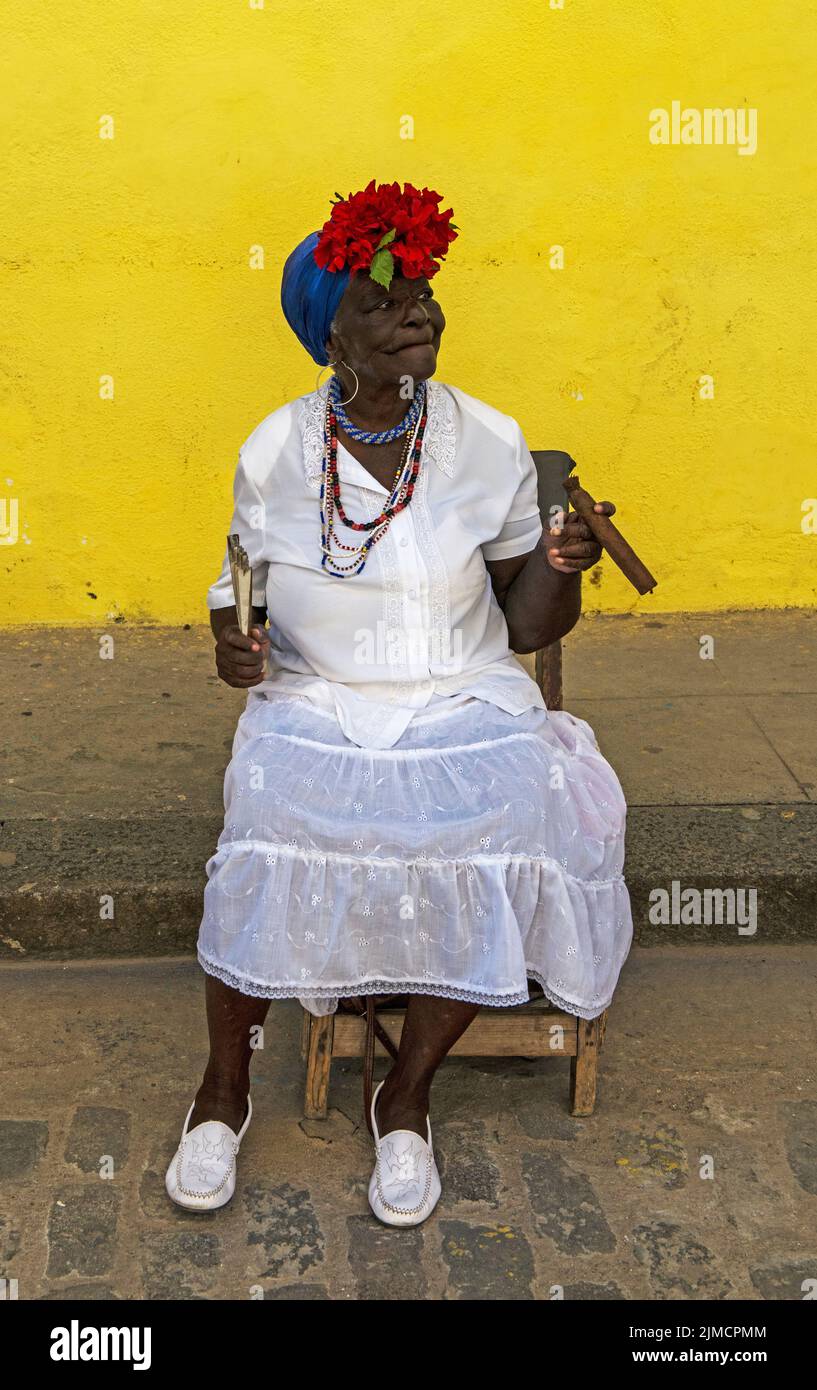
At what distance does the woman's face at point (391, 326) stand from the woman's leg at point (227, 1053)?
125 cm

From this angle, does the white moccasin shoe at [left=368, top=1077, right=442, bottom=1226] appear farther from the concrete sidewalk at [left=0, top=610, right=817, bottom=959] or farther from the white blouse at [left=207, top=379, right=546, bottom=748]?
the concrete sidewalk at [left=0, top=610, right=817, bottom=959]

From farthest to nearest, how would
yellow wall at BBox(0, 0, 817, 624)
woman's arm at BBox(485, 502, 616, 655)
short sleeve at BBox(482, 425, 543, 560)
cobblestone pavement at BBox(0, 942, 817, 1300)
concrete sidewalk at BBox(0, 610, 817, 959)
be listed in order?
yellow wall at BBox(0, 0, 817, 624), concrete sidewalk at BBox(0, 610, 817, 959), short sleeve at BBox(482, 425, 543, 560), woman's arm at BBox(485, 502, 616, 655), cobblestone pavement at BBox(0, 942, 817, 1300)

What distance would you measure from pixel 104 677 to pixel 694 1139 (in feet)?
8.26

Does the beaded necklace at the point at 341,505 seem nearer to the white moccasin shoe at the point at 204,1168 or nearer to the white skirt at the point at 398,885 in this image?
the white skirt at the point at 398,885

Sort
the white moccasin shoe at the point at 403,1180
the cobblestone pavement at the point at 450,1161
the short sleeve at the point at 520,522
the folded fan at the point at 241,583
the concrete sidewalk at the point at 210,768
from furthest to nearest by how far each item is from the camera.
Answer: the concrete sidewalk at the point at 210,768
the short sleeve at the point at 520,522
the folded fan at the point at 241,583
the white moccasin shoe at the point at 403,1180
the cobblestone pavement at the point at 450,1161

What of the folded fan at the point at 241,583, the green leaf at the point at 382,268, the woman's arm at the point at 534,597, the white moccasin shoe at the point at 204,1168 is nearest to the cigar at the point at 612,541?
the woman's arm at the point at 534,597

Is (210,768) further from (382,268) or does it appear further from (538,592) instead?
(382,268)

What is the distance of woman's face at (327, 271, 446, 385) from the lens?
10.3 feet

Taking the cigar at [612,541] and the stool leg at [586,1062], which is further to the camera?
the stool leg at [586,1062]

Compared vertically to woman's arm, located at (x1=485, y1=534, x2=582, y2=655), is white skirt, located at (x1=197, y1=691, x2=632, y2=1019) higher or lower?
→ lower

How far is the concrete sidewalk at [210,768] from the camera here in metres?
3.79

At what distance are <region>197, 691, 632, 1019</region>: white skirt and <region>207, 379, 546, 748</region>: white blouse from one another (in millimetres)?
211

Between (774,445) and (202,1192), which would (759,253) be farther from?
(202,1192)

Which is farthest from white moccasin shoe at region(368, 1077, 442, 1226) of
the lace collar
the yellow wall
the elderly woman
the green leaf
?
the yellow wall
